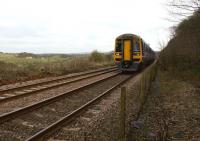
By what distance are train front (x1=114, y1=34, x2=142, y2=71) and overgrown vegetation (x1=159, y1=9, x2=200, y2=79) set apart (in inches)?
113

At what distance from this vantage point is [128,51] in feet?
90.8

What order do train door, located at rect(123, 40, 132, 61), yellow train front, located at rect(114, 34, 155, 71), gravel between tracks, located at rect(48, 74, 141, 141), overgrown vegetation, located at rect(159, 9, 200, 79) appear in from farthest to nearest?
train door, located at rect(123, 40, 132, 61)
yellow train front, located at rect(114, 34, 155, 71)
overgrown vegetation, located at rect(159, 9, 200, 79)
gravel between tracks, located at rect(48, 74, 141, 141)

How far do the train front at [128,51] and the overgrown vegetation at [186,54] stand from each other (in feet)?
9.42

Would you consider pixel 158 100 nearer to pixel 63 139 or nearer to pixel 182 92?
pixel 182 92

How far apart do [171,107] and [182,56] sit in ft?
59.1

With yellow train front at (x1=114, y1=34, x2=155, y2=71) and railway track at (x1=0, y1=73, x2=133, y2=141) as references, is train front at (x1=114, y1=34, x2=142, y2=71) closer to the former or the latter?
yellow train front at (x1=114, y1=34, x2=155, y2=71)

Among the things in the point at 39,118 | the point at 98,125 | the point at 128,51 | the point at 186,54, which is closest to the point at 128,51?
the point at 128,51

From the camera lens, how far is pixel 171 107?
38.8 feet

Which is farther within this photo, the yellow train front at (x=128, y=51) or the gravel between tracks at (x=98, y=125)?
the yellow train front at (x=128, y=51)

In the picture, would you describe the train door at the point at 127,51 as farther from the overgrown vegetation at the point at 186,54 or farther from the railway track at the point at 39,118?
the railway track at the point at 39,118

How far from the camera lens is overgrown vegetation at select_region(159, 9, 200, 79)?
22211 mm

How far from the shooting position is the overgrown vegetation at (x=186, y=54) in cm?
2221

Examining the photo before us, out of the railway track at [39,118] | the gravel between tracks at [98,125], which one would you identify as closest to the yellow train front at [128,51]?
the railway track at [39,118]

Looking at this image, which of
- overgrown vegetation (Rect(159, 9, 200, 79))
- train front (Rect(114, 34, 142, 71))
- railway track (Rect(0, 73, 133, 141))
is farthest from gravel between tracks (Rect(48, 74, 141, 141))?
train front (Rect(114, 34, 142, 71))
